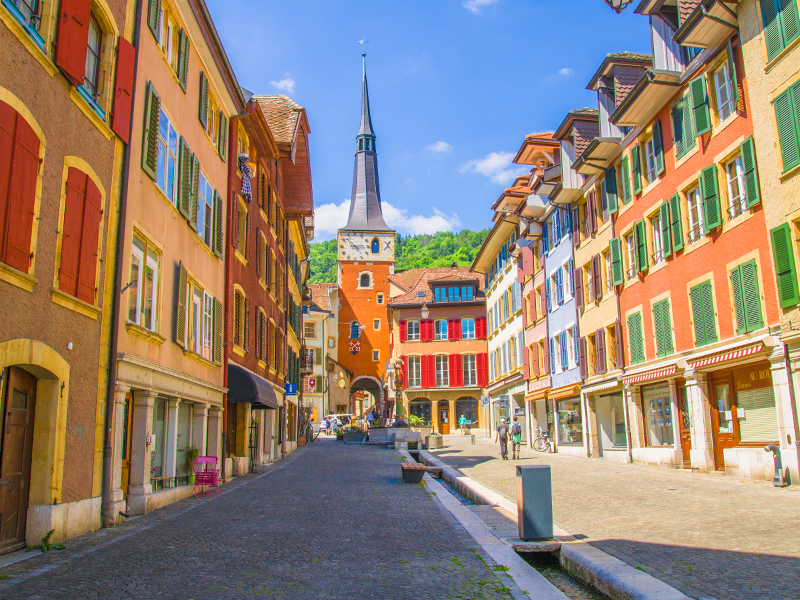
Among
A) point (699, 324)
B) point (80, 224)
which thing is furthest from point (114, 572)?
point (699, 324)

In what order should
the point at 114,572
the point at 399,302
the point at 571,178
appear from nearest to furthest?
the point at 114,572
the point at 571,178
the point at 399,302

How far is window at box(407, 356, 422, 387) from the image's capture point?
54.7 metres

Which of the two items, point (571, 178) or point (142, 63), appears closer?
point (142, 63)

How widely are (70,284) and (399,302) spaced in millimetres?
47854

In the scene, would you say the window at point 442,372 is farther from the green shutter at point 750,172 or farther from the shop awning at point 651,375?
the green shutter at point 750,172

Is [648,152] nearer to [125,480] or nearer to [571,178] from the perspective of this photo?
[571,178]

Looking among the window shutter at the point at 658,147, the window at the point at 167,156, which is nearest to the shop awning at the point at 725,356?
the window shutter at the point at 658,147

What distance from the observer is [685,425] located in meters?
18.7

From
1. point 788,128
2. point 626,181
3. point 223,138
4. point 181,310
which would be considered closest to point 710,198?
point 788,128

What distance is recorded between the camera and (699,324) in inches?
684

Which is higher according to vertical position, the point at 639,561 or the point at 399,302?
the point at 399,302

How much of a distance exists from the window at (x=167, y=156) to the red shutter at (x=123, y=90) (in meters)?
1.61

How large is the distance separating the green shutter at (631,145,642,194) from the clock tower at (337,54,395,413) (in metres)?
46.3

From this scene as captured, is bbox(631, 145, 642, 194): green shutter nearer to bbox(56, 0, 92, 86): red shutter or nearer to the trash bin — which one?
the trash bin
